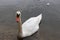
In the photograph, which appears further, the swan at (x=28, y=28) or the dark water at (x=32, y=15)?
the dark water at (x=32, y=15)

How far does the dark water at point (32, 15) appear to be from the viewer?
8.74ft

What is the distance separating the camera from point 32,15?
10.1 feet

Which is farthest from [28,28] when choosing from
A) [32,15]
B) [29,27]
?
[32,15]

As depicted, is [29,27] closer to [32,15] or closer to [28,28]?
[28,28]

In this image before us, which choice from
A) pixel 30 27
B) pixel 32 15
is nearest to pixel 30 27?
pixel 30 27

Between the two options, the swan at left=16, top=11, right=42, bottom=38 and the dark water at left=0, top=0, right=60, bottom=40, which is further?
the dark water at left=0, top=0, right=60, bottom=40

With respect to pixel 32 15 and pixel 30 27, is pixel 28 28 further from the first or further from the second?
pixel 32 15

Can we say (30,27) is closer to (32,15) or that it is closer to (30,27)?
(30,27)

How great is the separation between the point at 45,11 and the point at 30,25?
0.64 meters

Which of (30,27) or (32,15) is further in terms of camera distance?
(32,15)

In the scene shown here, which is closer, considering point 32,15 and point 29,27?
point 29,27

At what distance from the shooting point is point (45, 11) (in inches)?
125

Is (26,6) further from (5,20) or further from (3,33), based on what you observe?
(3,33)

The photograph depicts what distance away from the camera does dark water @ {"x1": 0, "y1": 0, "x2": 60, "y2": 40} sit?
2.66m
